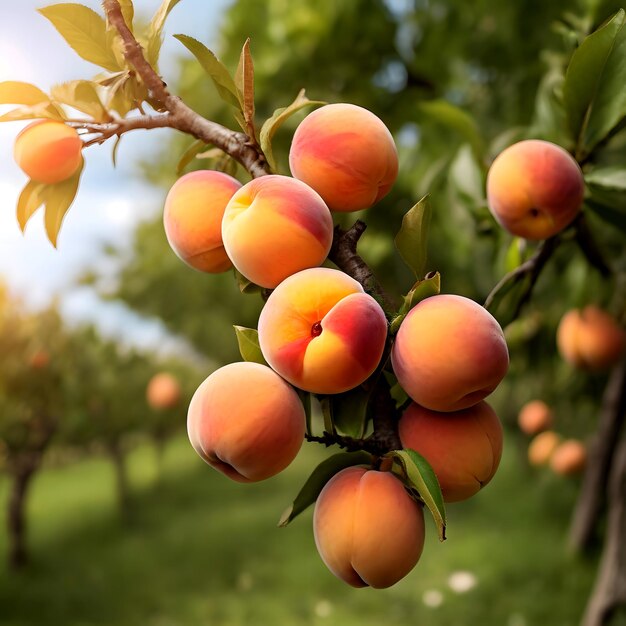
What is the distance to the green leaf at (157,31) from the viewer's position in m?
0.50

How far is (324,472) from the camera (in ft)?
1.65

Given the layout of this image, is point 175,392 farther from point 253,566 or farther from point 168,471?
point 168,471

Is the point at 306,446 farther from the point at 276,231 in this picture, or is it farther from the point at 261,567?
the point at 276,231

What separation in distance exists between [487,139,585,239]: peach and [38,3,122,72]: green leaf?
0.43 meters

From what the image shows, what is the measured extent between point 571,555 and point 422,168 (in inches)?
93.2

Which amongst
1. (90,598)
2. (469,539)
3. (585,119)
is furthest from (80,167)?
(90,598)

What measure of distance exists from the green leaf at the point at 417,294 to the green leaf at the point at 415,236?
3cm

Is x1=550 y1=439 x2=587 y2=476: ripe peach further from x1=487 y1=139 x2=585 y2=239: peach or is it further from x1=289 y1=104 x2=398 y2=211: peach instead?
x1=289 y1=104 x2=398 y2=211: peach

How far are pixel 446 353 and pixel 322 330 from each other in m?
0.08

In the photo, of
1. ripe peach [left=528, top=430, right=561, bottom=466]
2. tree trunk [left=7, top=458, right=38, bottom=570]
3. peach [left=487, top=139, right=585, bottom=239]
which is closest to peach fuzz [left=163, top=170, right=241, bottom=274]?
peach [left=487, top=139, right=585, bottom=239]

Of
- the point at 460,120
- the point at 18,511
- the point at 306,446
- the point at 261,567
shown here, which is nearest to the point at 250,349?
the point at 460,120

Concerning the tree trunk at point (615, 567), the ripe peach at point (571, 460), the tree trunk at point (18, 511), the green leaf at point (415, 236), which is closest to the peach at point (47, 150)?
the green leaf at point (415, 236)

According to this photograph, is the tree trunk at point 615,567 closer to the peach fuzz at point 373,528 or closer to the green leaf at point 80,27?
→ the peach fuzz at point 373,528

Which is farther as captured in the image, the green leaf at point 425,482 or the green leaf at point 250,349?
the green leaf at point 250,349
